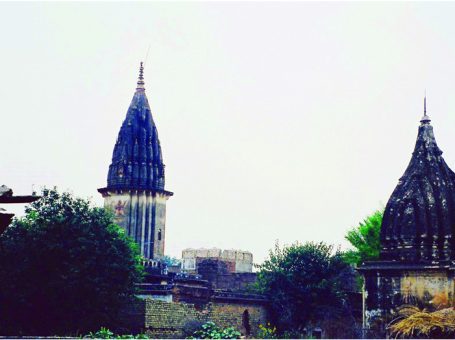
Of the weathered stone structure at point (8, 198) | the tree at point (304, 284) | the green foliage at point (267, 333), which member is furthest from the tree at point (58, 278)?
the weathered stone structure at point (8, 198)

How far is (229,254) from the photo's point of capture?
A: 60.5 meters

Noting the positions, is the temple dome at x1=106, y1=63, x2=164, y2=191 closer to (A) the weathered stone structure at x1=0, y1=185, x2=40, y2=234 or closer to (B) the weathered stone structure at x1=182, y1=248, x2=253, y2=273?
(B) the weathered stone structure at x1=182, y1=248, x2=253, y2=273

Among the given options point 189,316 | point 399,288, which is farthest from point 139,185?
point 399,288

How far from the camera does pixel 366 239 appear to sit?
4375cm

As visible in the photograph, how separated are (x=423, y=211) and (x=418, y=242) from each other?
3.34ft

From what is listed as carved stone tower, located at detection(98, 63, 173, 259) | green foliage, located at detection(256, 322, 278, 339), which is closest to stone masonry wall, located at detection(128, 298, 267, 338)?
green foliage, located at detection(256, 322, 278, 339)

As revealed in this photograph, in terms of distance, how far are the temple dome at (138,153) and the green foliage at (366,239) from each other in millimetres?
13218

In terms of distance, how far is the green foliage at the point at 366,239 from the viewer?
42.9 m

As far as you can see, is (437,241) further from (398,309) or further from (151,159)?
(151,159)

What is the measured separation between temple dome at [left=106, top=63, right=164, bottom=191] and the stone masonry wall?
1587 cm

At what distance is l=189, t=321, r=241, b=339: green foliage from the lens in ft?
95.4

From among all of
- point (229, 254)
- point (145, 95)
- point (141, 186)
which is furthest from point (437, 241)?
point (229, 254)

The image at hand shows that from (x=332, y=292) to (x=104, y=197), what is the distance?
18.8 metres

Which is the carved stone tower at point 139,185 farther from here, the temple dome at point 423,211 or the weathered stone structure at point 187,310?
the temple dome at point 423,211
